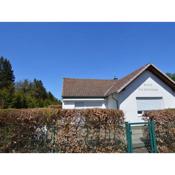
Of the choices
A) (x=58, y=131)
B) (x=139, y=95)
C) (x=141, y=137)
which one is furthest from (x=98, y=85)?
(x=58, y=131)

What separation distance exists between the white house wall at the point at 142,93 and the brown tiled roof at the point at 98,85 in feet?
1.80

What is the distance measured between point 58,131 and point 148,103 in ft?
37.7

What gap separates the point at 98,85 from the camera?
21.8m

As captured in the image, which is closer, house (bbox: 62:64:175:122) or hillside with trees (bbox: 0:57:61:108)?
house (bbox: 62:64:175:122)

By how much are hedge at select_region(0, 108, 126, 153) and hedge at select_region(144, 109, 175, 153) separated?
155 cm

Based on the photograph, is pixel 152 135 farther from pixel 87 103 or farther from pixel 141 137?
pixel 87 103

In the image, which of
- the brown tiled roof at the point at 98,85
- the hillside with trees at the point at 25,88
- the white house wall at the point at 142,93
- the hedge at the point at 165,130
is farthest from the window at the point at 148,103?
the hillside with trees at the point at 25,88

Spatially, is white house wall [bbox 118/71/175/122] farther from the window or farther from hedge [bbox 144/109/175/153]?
hedge [bbox 144/109/175/153]

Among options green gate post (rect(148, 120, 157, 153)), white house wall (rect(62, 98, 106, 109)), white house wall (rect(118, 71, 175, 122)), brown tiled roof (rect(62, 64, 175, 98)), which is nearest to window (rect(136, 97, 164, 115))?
white house wall (rect(118, 71, 175, 122))

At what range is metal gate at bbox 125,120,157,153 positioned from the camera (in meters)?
7.21

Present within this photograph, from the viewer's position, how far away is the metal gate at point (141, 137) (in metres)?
7.21
